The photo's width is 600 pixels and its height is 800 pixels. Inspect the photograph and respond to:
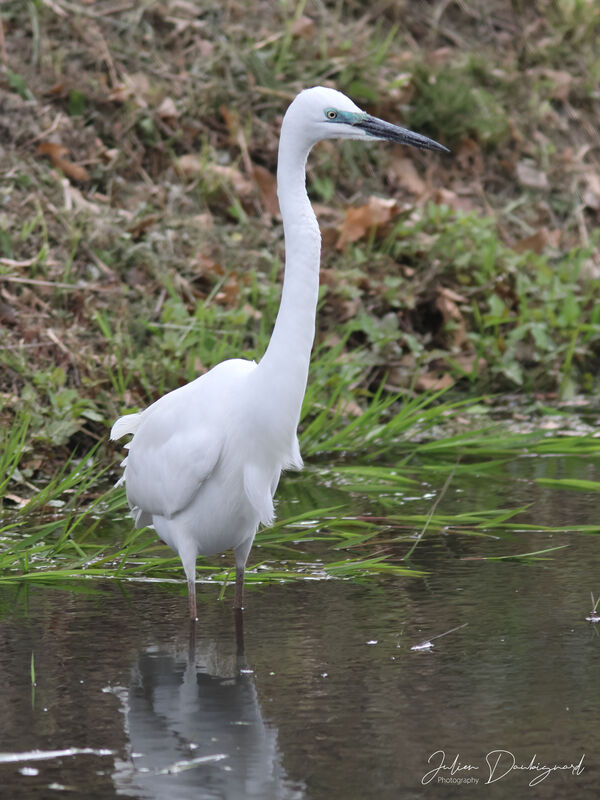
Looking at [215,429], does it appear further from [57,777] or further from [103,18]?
[103,18]

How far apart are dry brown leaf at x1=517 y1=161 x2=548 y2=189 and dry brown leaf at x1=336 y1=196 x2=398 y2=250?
6.76ft

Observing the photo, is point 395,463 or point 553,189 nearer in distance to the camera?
point 395,463

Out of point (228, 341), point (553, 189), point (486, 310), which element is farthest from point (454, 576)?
point (553, 189)

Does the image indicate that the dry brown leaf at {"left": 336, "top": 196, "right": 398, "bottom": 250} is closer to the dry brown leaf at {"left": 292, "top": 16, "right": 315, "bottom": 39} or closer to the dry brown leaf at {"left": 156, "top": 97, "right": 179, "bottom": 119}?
the dry brown leaf at {"left": 156, "top": 97, "right": 179, "bottom": 119}

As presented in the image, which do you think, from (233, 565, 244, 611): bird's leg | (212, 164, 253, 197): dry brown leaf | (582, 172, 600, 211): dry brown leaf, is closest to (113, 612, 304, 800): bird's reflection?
(233, 565, 244, 611): bird's leg

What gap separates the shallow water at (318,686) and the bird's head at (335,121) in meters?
1.61

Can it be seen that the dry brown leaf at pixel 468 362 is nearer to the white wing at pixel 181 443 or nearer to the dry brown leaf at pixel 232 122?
the dry brown leaf at pixel 232 122

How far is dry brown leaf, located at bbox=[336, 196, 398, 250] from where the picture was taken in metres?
7.59

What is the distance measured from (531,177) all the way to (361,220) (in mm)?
2282

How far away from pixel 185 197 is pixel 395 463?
276cm

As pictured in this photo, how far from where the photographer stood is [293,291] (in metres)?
3.94

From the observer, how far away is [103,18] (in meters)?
8.69
